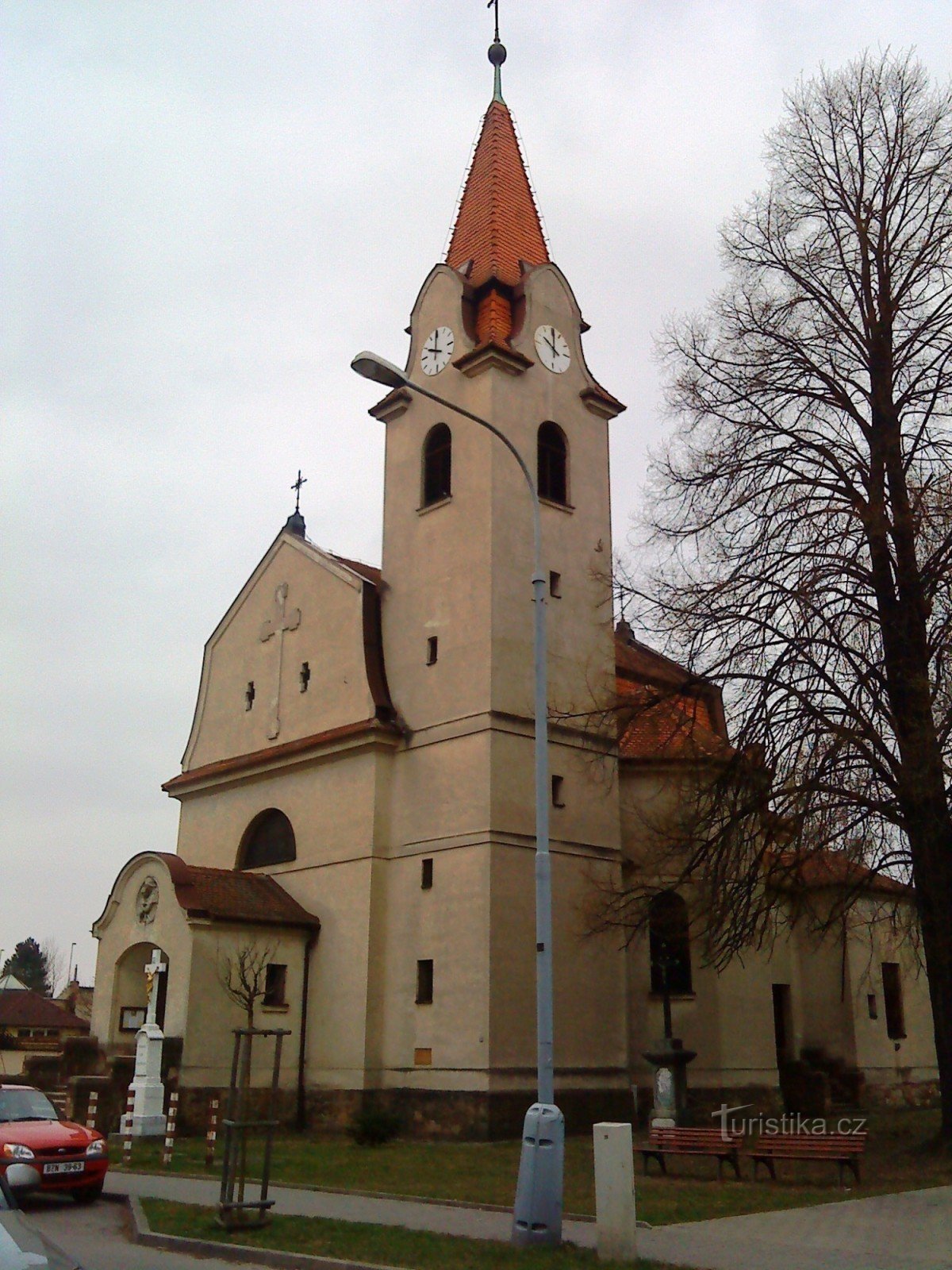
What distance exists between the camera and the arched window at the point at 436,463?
2880cm

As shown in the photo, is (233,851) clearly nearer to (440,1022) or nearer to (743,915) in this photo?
(440,1022)

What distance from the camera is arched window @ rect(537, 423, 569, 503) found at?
1128 inches

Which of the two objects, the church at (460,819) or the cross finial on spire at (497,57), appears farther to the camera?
the cross finial on spire at (497,57)

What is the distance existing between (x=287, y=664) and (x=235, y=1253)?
21.0 m

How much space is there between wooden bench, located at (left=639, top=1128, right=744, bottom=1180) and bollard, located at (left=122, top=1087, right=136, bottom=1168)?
8.02m

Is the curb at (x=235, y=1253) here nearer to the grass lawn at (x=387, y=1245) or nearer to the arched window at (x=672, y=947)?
the grass lawn at (x=387, y=1245)

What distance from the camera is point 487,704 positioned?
25125 mm

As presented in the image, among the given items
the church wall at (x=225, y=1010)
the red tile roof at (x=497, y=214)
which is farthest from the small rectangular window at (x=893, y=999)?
Result: the red tile roof at (x=497, y=214)

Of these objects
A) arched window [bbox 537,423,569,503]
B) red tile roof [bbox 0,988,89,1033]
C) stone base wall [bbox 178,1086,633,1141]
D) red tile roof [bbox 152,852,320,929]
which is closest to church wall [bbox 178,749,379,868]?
red tile roof [bbox 152,852,320,929]

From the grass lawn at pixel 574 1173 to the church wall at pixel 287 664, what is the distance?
9978 millimetres

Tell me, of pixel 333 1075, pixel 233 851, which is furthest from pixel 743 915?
pixel 233 851

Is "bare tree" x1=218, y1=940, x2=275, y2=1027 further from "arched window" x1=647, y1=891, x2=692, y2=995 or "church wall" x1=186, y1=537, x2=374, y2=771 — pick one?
"arched window" x1=647, y1=891, x2=692, y2=995

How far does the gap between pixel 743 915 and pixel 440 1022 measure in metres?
7.74

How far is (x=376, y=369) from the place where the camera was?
13477mm
